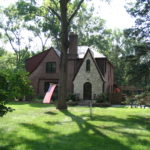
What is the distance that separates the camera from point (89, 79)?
1053 inches

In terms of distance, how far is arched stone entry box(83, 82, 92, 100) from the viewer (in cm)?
2689

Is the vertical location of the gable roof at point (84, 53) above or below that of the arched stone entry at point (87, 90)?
Answer: above

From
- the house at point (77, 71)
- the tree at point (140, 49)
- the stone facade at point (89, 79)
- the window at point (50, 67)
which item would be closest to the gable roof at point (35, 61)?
the house at point (77, 71)

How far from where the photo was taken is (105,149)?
654cm

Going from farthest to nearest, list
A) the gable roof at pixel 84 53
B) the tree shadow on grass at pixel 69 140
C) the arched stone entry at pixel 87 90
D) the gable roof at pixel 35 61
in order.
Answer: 1. the gable roof at pixel 35 61
2. the gable roof at pixel 84 53
3. the arched stone entry at pixel 87 90
4. the tree shadow on grass at pixel 69 140

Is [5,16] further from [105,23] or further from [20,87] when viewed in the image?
[20,87]

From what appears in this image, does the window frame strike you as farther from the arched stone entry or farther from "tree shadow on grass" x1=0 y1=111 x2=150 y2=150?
"tree shadow on grass" x1=0 y1=111 x2=150 y2=150

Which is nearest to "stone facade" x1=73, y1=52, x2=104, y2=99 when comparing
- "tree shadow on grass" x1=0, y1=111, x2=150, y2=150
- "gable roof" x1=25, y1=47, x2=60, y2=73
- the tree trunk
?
"gable roof" x1=25, y1=47, x2=60, y2=73

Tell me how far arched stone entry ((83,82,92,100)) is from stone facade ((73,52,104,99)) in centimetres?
29

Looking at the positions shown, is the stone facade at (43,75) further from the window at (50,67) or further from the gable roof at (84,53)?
the gable roof at (84,53)

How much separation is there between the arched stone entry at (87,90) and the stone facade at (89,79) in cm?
29

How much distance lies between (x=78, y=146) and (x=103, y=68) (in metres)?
20.7

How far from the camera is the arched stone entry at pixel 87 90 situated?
26891 millimetres

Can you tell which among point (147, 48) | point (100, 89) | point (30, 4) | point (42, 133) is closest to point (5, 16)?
point (30, 4)
